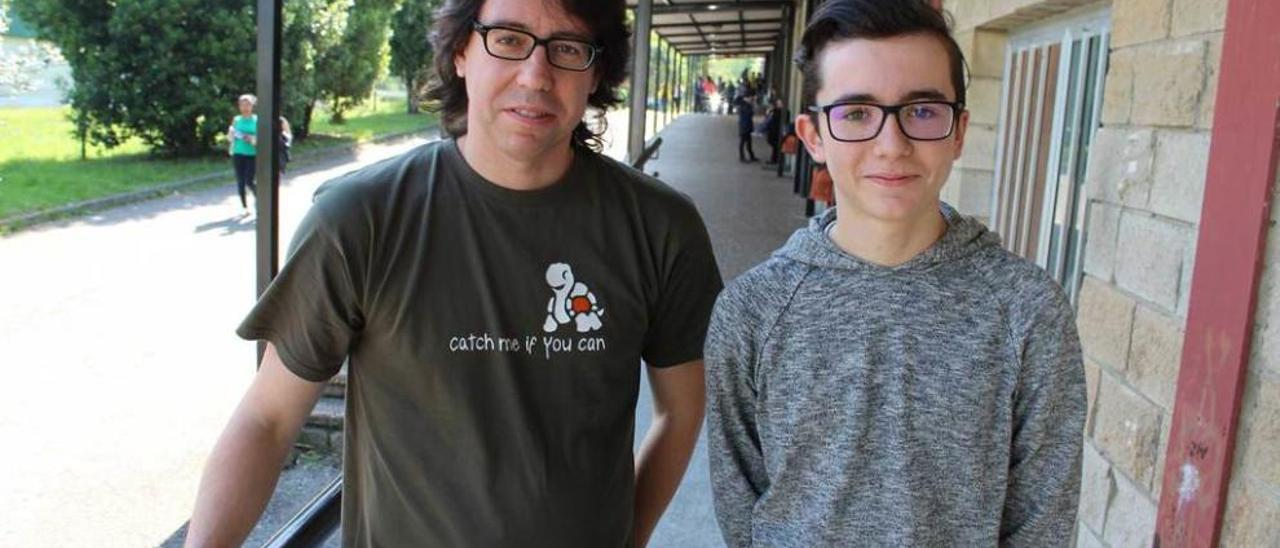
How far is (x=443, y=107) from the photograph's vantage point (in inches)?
72.8

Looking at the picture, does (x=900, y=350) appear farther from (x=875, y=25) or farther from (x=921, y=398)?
(x=875, y=25)

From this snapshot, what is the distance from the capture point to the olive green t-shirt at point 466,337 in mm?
1487

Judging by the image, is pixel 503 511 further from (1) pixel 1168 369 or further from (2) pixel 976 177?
(2) pixel 976 177

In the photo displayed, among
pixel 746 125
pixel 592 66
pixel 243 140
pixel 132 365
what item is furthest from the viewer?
pixel 746 125

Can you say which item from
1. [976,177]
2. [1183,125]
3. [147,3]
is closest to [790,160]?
[147,3]

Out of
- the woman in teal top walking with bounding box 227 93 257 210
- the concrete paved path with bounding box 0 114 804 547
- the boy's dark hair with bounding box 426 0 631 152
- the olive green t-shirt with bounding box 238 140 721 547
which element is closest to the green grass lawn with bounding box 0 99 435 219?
the concrete paved path with bounding box 0 114 804 547

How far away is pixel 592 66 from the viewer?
1.63 metres

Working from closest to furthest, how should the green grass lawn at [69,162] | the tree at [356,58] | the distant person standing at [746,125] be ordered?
the green grass lawn at [69,162] < the distant person standing at [746,125] < the tree at [356,58]

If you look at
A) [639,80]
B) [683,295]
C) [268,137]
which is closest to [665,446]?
[683,295]

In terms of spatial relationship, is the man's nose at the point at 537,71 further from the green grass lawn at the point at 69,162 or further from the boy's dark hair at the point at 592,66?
the green grass lawn at the point at 69,162

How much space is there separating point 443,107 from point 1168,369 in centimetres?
151

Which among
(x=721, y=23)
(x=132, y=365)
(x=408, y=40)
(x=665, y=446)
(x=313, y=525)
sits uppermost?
(x=721, y=23)

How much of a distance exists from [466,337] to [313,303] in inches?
9.1

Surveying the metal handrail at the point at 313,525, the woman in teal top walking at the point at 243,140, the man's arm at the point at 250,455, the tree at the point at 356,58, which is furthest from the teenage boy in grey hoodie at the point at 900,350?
the tree at the point at 356,58
